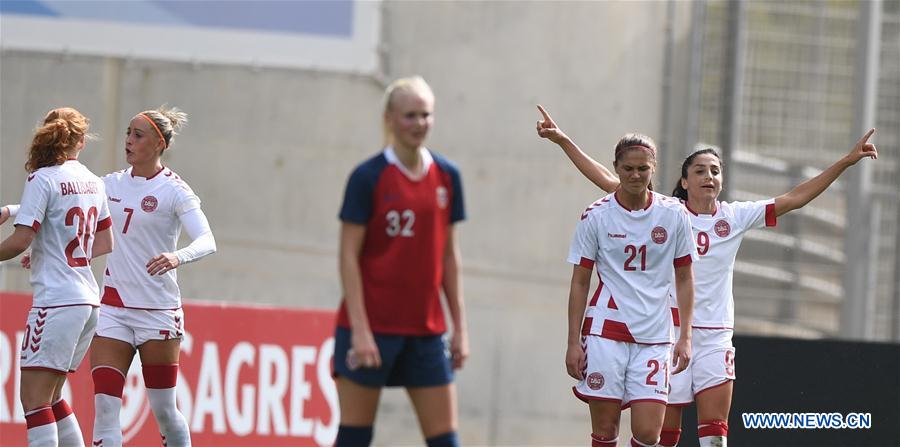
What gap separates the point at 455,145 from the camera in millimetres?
16859

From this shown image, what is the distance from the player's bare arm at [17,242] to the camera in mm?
7523

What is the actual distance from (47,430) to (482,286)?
9536 millimetres

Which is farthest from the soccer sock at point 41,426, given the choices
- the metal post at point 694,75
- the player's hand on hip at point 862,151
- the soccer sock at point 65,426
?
the metal post at point 694,75

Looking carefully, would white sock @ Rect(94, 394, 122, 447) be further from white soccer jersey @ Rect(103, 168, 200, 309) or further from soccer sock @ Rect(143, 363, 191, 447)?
white soccer jersey @ Rect(103, 168, 200, 309)

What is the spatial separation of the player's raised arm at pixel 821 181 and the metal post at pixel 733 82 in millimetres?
9000

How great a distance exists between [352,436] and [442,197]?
3.52 ft

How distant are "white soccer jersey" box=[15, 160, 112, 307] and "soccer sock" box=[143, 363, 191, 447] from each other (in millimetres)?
587

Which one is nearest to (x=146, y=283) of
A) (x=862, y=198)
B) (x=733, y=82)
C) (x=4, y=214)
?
(x=4, y=214)

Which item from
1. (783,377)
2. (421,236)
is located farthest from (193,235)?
(783,377)

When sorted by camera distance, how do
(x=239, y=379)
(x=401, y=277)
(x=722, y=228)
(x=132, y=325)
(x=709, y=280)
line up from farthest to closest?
(x=239, y=379) < (x=722, y=228) < (x=709, y=280) < (x=132, y=325) < (x=401, y=277)

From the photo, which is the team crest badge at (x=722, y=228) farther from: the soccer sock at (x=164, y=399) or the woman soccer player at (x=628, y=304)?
the soccer sock at (x=164, y=399)

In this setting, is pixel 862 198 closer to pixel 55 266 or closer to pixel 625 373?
pixel 625 373

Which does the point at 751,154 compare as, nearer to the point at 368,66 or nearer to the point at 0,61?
the point at 368,66

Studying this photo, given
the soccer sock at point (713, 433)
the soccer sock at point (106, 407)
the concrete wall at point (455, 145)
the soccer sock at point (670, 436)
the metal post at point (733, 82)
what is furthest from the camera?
the metal post at point (733, 82)
